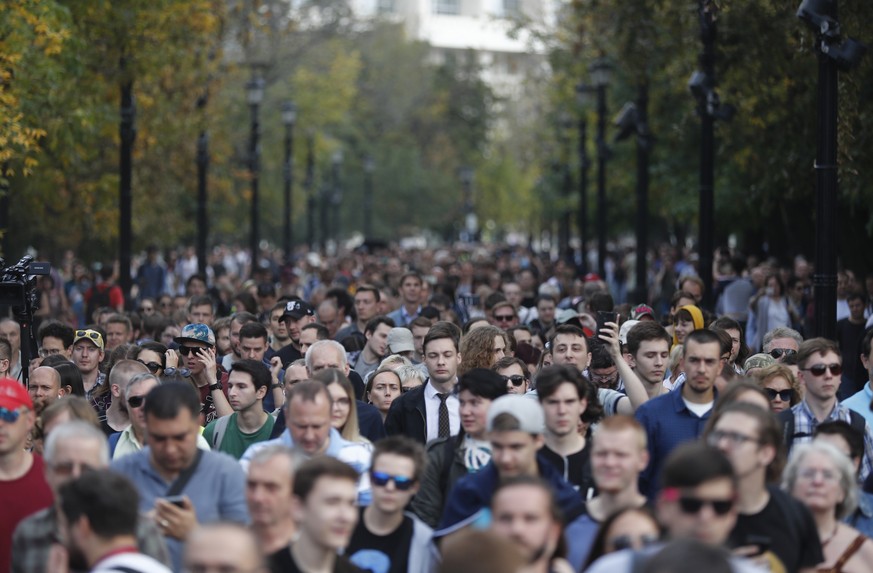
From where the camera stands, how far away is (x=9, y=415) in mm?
8625

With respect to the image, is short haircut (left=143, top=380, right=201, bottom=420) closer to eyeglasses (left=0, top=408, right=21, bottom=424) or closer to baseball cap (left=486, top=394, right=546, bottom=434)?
eyeglasses (left=0, top=408, right=21, bottom=424)

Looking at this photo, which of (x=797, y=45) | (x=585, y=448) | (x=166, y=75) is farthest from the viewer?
(x=166, y=75)

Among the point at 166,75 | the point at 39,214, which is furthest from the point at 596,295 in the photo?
the point at 166,75

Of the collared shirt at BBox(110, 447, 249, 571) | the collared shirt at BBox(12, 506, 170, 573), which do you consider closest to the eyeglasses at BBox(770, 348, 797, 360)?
the collared shirt at BBox(110, 447, 249, 571)

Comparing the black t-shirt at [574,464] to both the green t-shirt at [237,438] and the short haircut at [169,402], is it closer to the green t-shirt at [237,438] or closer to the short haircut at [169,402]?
the short haircut at [169,402]

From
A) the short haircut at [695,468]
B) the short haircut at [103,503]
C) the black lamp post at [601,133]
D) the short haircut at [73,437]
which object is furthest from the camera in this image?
the black lamp post at [601,133]

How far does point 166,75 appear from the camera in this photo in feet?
106

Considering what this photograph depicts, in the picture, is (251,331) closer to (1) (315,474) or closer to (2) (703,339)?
(2) (703,339)

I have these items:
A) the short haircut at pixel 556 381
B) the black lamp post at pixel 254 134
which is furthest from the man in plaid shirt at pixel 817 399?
the black lamp post at pixel 254 134

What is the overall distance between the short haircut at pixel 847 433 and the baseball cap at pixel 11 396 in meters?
4.07

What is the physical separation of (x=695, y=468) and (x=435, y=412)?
513cm

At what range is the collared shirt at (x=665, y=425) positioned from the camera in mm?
9906

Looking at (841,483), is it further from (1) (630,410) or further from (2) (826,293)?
(2) (826,293)

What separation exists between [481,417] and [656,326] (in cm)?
266
